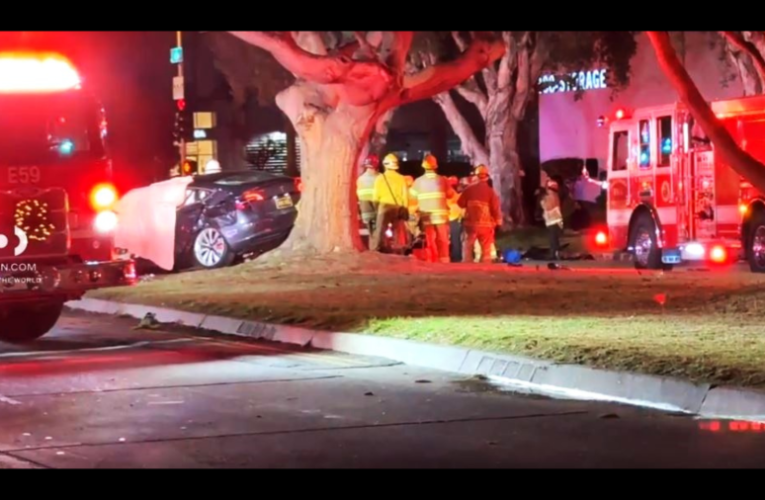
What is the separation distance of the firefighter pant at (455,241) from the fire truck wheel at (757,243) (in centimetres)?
597

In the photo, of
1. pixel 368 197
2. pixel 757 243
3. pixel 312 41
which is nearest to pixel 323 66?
pixel 312 41

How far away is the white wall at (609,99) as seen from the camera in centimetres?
3445

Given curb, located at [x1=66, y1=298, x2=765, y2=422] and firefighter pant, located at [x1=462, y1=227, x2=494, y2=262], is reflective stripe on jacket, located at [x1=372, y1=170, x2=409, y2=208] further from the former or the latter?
curb, located at [x1=66, y1=298, x2=765, y2=422]

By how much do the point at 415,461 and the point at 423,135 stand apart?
3970cm

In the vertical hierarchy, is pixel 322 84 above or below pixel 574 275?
above

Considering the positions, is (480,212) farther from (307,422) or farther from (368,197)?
(307,422)

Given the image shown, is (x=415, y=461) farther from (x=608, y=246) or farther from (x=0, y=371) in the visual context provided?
(x=608, y=246)

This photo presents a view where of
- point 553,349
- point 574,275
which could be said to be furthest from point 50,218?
point 574,275

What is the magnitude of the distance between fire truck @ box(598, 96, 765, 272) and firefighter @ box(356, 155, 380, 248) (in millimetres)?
4005

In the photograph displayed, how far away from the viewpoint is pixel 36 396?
34.5ft

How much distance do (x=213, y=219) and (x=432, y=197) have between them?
11.9 feet

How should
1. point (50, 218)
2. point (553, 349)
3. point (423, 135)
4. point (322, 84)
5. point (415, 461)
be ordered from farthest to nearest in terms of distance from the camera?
1. point (423, 135)
2. point (322, 84)
3. point (50, 218)
4. point (553, 349)
5. point (415, 461)

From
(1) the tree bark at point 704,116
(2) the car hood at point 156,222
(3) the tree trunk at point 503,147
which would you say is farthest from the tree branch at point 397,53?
(3) the tree trunk at point 503,147

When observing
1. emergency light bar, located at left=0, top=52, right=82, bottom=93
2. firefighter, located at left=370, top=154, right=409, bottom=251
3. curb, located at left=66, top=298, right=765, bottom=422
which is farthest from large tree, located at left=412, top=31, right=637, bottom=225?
emergency light bar, located at left=0, top=52, right=82, bottom=93
